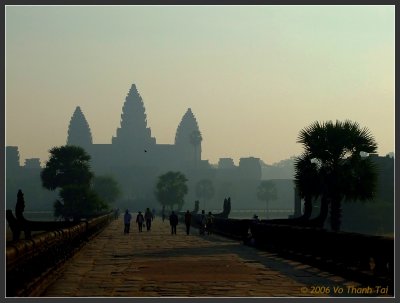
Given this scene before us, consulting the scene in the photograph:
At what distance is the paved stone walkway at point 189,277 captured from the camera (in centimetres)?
1738

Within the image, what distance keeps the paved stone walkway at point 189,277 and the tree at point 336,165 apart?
2023 centimetres

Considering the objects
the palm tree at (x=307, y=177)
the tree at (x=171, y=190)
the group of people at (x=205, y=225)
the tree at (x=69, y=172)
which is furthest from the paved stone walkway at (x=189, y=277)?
the tree at (x=171, y=190)

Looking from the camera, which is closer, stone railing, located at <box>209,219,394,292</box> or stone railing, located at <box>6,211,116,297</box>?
stone railing, located at <box>6,211,116,297</box>

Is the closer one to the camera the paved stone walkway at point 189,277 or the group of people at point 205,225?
the paved stone walkway at point 189,277

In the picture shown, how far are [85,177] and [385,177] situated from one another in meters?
36.6

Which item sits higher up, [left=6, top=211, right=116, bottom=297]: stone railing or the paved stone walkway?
[left=6, top=211, right=116, bottom=297]: stone railing

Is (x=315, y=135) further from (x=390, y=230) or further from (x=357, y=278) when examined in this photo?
(x=390, y=230)

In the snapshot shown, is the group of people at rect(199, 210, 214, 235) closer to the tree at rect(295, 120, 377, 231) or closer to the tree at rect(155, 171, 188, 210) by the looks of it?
the tree at rect(295, 120, 377, 231)

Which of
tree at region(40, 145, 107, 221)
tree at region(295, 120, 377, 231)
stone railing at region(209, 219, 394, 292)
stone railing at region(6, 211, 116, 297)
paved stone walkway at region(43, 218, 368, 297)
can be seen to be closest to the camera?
stone railing at region(6, 211, 116, 297)

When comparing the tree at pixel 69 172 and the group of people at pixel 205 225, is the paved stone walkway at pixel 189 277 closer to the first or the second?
the group of people at pixel 205 225

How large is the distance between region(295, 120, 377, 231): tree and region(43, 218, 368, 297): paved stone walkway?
20.2 metres

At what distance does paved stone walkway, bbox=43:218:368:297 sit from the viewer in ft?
57.0

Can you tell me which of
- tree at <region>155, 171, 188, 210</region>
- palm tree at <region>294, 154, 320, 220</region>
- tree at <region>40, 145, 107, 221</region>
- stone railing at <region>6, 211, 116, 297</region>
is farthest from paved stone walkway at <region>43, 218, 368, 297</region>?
tree at <region>155, 171, 188, 210</region>

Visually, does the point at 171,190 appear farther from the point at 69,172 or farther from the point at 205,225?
the point at 205,225
